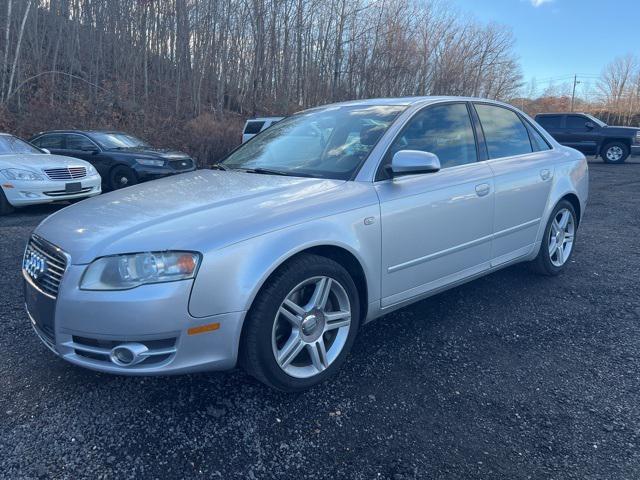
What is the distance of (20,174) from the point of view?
276 inches

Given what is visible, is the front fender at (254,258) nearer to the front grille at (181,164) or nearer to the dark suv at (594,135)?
the front grille at (181,164)

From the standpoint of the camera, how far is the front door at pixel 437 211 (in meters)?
2.80

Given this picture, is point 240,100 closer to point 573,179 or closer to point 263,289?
point 573,179

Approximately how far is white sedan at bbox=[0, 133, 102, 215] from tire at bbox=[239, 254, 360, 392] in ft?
20.7

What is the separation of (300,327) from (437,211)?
1208 mm

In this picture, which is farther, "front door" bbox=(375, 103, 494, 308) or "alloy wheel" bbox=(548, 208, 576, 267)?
"alloy wheel" bbox=(548, 208, 576, 267)

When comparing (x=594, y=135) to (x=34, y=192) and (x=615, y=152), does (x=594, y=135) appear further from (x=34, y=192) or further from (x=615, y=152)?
(x=34, y=192)

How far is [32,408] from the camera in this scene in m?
2.29

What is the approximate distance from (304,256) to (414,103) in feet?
5.13

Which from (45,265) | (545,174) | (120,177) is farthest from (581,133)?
(45,265)

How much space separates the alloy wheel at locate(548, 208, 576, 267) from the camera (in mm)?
4262

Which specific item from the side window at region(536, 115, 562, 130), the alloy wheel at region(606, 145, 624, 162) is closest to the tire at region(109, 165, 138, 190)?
the side window at region(536, 115, 562, 130)

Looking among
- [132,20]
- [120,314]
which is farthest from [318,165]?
[132,20]

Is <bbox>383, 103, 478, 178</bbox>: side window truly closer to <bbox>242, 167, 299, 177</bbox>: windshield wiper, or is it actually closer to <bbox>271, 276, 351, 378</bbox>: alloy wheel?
<bbox>242, 167, 299, 177</bbox>: windshield wiper
